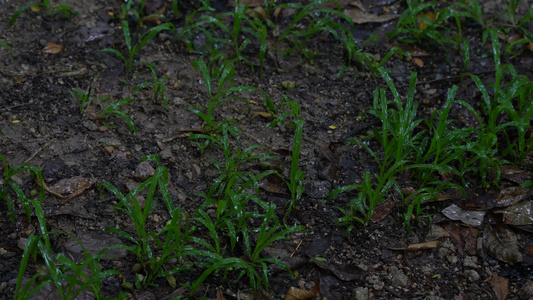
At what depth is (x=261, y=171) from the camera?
102 inches

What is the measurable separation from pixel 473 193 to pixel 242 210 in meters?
1.18

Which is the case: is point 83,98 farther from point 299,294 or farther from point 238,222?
point 299,294

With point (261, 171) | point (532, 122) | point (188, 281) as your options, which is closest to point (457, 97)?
point (532, 122)

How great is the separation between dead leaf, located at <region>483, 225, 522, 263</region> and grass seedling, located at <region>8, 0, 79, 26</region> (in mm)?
2662

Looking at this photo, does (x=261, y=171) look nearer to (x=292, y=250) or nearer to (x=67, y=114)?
(x=292, y=250)

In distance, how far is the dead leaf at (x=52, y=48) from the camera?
3.06 m

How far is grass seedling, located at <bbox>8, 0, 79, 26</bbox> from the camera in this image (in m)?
3.14

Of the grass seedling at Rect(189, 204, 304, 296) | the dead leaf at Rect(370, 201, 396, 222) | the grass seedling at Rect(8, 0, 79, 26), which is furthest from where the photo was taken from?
the grass seedling at Rect(8, 0, 79, 26)

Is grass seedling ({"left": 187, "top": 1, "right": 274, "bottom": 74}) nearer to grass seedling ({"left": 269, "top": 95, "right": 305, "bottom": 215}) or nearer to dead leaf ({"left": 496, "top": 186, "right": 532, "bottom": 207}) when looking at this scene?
grass seedling ({"left": 269, "top": 95, "right": 305, "bottom": 215})

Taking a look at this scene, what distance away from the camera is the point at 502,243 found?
241 centimetres

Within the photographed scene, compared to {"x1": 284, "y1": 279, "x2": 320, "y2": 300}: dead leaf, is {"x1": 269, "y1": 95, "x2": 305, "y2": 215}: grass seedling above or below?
above

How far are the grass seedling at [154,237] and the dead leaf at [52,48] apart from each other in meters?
1.17

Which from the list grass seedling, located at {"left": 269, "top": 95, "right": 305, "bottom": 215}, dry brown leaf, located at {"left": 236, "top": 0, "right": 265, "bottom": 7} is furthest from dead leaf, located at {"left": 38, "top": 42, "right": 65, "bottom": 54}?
grass seedling, located at {"left": 269, "top": 95, "right": 305, "bottom": 215}

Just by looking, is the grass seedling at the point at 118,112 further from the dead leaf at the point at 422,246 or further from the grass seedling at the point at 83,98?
the dead leaf at the point at 422,246
